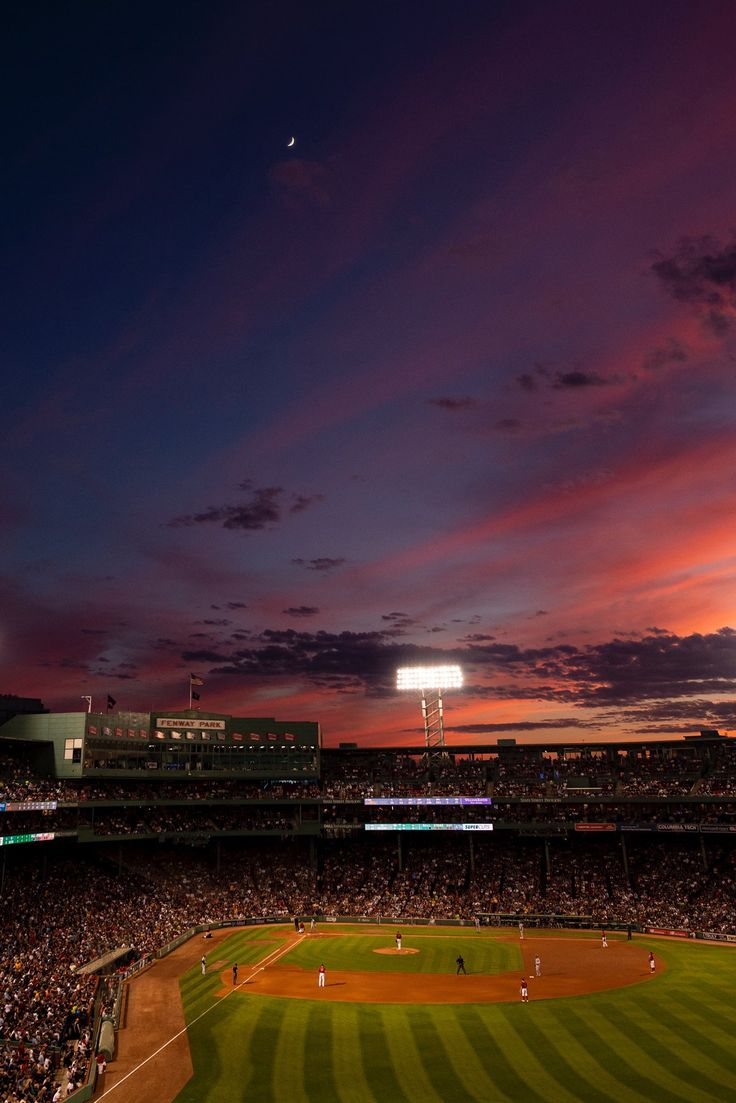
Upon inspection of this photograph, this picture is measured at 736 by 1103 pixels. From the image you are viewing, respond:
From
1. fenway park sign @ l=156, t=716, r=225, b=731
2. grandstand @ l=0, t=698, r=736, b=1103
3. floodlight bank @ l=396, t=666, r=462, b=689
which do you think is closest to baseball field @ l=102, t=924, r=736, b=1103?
grandstand @ l=0, t=698, r=736, b=1103

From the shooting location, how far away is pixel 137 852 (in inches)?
3007

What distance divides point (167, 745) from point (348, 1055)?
181 feet

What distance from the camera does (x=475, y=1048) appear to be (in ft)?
109

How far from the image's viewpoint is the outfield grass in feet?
94.1

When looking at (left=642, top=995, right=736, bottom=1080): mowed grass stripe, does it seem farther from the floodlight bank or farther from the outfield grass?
the floodlight bank

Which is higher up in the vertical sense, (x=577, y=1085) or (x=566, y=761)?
(x=566, y=761)

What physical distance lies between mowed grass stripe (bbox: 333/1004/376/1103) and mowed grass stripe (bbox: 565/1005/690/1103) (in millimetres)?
9810

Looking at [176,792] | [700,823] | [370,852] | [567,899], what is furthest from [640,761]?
[176,792]

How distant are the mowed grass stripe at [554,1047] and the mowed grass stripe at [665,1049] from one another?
8.57ft

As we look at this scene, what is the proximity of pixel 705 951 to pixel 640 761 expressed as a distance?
115 feet

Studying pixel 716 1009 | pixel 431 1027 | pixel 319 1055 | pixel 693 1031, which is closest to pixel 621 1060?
pixel 693 1031

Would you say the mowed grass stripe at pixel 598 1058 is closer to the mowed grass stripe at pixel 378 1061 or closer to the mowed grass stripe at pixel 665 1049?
the mowed grass stripe at pixel 665 1049

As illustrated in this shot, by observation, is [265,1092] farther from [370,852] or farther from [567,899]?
[370,852]

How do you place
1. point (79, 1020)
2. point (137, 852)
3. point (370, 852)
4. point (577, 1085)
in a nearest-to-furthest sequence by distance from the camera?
point (577, 1085) < point (79, 1020) < point (137, 852) < point (370, 852)
